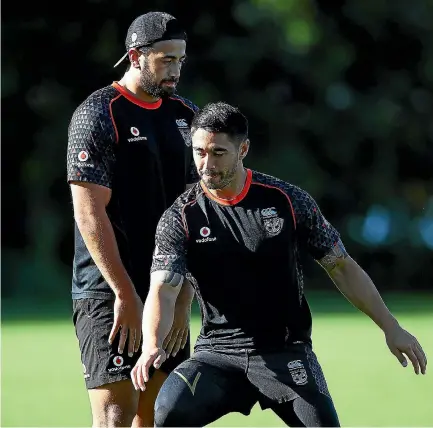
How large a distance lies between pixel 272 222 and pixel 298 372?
0.63 metres

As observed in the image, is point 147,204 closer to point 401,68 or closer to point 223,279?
point 223,279

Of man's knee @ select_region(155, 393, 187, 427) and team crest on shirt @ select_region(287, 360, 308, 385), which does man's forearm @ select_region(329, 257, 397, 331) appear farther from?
man's knee @ select_region(155, 393, 187, 427)

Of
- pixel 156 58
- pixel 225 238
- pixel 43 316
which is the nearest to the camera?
pixel 225 238

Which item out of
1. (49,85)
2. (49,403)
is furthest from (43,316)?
(49,403)

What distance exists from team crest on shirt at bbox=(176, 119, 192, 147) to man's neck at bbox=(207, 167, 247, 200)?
1.95 ft

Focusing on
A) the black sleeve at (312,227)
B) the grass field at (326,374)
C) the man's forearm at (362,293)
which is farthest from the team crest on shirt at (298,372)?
the grass field at (326,374)

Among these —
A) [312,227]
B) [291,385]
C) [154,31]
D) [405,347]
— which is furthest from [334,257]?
[154,31]

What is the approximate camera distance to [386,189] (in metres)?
20.4

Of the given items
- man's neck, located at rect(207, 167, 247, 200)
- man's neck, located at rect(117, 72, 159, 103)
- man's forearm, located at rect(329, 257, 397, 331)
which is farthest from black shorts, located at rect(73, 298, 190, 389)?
man's forearm, located at rect(329, 257, 397, 331)

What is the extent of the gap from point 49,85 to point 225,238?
15.3 m

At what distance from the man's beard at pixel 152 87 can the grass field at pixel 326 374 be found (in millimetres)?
2839

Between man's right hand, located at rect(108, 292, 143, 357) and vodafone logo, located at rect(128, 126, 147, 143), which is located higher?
vodafone logo, located at rect(128, 126, 147, 143)

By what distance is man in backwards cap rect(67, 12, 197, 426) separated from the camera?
5555 millimetres

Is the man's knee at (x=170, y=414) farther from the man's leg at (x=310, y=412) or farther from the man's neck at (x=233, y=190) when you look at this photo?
the man's neck at (x=233, y=190)
